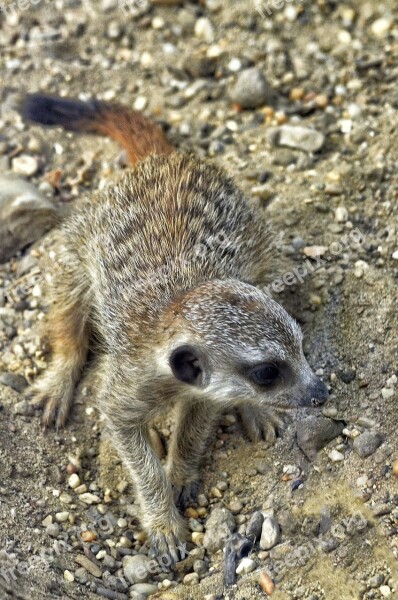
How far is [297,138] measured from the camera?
19.5 feet

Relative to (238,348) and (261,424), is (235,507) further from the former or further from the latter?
(238,348)

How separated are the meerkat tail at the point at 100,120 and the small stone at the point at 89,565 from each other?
249 cm

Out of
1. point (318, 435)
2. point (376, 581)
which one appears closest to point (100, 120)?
point (318, 435)

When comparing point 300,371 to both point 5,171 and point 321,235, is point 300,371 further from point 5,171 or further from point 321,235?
point 5,171

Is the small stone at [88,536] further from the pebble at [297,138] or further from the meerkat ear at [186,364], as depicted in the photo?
the pebble at [297,138]

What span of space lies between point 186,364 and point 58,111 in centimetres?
235

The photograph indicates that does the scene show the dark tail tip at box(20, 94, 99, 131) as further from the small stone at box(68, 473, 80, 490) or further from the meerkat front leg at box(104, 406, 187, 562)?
the small stone at box(68, 473, 80, 490)

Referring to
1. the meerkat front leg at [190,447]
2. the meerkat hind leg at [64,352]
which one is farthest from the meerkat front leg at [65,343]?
the meerkat front leg at [190,447]

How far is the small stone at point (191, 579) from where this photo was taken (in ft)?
13.9

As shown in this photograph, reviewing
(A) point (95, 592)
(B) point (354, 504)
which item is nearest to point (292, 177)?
(B) point (354, 504)

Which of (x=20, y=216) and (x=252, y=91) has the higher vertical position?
(x=252, y=91)

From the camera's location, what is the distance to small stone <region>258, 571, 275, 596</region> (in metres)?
4.00

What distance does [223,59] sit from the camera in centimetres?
657

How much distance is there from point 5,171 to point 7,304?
1075 mm
